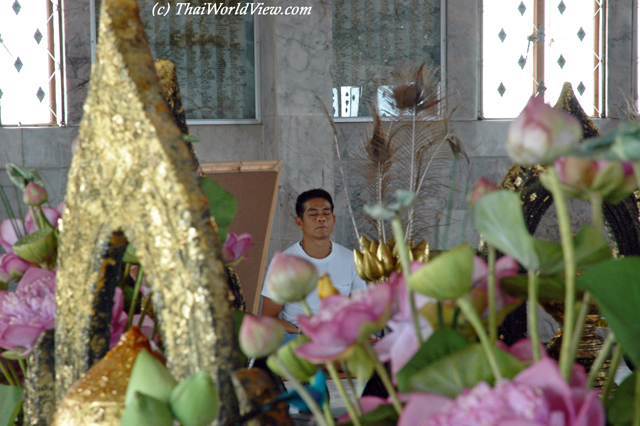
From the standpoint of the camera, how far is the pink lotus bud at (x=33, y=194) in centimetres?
54

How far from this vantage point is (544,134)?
10.2 inches

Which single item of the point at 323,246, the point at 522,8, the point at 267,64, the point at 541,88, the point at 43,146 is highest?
the point at 522,8

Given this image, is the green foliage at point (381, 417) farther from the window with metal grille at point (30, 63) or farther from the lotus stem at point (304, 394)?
the window with metal grille at point (30, 63)

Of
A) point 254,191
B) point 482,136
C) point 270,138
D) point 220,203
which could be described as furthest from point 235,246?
point 482,136

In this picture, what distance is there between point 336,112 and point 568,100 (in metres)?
3.80

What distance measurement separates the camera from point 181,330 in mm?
343

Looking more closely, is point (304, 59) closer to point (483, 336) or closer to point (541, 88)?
point (541, 88)

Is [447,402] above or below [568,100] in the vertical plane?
below

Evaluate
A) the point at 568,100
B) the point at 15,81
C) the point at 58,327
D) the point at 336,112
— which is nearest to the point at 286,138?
the point at 336,112

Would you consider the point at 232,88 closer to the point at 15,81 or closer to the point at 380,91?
the point at 380,91

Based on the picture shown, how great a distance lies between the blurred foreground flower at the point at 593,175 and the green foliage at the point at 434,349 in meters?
0.09

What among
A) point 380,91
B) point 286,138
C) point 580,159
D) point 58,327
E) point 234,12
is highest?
point 234,12

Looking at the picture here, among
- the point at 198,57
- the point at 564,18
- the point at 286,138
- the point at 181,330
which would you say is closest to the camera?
the point at 181,330

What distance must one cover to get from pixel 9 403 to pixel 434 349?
0.37m
